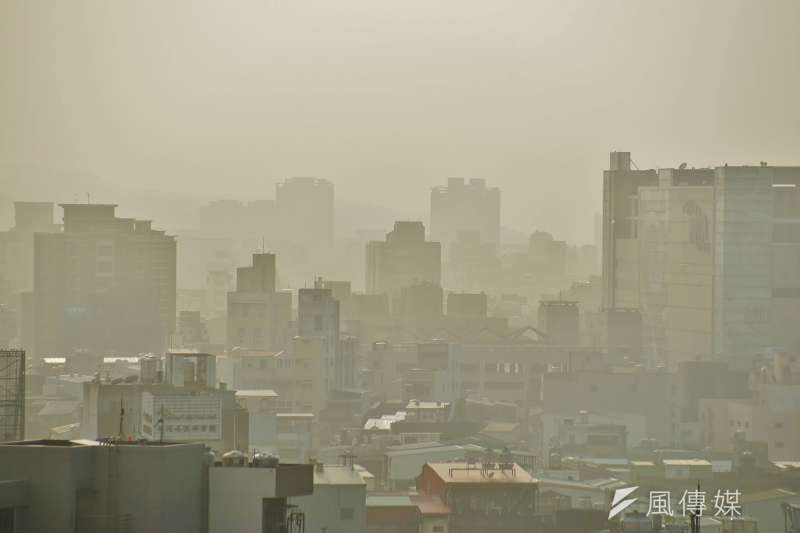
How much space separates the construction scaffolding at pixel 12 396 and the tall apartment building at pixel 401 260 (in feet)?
151

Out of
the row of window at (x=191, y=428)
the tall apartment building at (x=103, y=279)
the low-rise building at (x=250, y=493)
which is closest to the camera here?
the low-rise building at (x=250, y=493)

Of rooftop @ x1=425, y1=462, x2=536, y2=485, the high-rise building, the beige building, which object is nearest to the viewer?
rooftop @ x1=425, y1=462, x2=536, y2=485

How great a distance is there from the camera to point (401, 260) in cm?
6769

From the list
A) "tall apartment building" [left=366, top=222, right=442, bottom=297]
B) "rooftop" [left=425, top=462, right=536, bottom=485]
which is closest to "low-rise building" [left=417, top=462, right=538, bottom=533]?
"rooftop" [left=425, top=462, right=536, bottom=485]

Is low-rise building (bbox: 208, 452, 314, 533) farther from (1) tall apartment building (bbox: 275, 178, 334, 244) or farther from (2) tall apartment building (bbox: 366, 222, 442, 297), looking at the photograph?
(1) tall apartment building (bbox: 275, 178, 334, 244)

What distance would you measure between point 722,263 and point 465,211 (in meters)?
33.4

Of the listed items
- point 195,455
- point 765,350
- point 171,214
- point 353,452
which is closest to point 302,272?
point 171,214

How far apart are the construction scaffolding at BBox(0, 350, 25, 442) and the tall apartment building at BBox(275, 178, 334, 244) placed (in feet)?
180

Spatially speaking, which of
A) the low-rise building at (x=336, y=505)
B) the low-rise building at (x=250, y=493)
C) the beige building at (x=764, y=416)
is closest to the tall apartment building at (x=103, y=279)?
the beige building at (x=764, y=416)

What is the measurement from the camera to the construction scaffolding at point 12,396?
18641 mm

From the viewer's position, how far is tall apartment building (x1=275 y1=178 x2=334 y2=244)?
250 feet

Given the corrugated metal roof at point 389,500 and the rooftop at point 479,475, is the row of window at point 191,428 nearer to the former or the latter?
the corrugated metal roof at point 389,500

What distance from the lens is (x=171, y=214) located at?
69938 mm

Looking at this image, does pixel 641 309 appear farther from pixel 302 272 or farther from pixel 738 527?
pixel 738 527
